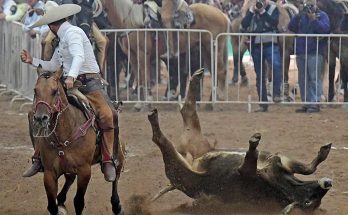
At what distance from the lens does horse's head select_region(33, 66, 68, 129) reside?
8.14 meters

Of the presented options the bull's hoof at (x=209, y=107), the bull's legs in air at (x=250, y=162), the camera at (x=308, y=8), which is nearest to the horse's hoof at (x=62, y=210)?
the bull's legs in air at (x=250, y=162)

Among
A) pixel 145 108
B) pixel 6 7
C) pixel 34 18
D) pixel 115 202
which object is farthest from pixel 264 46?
pixel 115 202

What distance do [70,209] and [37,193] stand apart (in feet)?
2.93

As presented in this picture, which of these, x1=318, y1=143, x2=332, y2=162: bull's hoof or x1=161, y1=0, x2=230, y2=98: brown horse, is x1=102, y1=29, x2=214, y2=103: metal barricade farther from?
x1=318, y1=143, x2=332, y2=162: bull's hoof

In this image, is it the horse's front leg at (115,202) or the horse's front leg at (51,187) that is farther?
the horse's front leg at (115,202)

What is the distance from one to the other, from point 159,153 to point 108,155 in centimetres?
388

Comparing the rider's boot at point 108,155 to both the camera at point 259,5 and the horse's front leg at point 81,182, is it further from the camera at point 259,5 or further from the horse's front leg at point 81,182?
the camera at point 259,5

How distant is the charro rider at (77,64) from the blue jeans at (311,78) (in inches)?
322

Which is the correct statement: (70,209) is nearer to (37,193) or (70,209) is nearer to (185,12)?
(37,193)

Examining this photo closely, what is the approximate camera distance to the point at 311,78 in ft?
56.2

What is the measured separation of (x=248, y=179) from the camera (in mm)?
8898

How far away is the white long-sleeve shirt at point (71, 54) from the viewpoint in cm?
899

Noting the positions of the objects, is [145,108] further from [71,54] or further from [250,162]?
[250,162]

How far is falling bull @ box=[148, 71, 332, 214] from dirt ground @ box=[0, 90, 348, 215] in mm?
248
